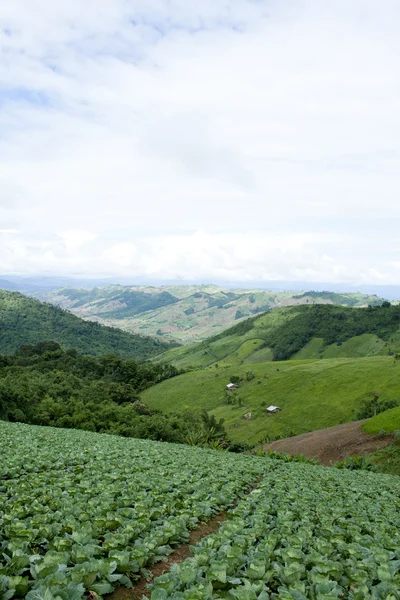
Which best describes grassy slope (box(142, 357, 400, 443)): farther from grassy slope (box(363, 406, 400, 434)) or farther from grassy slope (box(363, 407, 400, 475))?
grassy slope (box(363, 407, 400, 475))

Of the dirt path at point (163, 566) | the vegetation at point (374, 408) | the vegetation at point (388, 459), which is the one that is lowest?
the vegetation at point (374, 408)

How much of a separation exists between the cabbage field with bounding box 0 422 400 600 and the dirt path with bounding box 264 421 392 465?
107 ft

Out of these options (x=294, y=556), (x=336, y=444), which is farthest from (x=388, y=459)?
(x=294, y=556)

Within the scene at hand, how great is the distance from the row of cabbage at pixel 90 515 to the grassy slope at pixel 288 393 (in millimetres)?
85557

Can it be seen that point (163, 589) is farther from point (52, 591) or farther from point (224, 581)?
point (52, 591)

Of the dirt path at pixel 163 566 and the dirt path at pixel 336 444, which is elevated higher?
the dirt path at pixel 163 566

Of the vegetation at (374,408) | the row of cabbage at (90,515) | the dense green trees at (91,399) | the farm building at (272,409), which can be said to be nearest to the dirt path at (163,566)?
the row of cabbage at (90,515)

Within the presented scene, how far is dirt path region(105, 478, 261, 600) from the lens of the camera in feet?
28.9

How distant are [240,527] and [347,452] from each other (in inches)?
1782

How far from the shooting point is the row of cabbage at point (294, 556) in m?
8.37

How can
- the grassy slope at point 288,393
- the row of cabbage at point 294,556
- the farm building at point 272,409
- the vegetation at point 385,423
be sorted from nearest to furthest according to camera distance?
the row of cabbage at point 294,556, the vegetation at point 385,423, the grassy slope at point 288,393, the farm building at point 272,409

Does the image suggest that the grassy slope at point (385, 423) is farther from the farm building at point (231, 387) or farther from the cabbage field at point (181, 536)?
the farm building at point (231, 387)

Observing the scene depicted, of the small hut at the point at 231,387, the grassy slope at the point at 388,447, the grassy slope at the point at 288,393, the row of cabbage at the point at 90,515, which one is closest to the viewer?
the row of cabbage at the point at 90,515

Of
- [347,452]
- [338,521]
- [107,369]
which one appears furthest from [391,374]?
[338,521]
